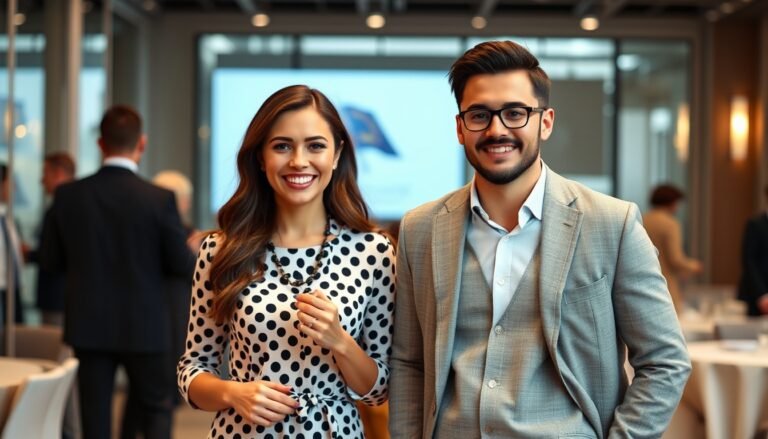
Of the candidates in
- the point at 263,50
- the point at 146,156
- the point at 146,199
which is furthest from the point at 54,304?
the point at 263,50

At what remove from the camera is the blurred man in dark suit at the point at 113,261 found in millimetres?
5039

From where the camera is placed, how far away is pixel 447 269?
2.33 metres

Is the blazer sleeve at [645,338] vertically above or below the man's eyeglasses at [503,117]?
below

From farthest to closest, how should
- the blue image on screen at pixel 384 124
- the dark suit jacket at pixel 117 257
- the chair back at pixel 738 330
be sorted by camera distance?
the blue image on screen at pixel 384 124, the chair back at pixel 738 330, the dark suit jacket at pixel 117 257

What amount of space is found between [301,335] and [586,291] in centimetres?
67

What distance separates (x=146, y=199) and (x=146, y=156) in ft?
20.2

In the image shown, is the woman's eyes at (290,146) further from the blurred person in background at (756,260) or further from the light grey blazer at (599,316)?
the blurred person in background at (756,260)

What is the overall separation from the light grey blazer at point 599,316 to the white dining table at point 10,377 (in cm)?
214

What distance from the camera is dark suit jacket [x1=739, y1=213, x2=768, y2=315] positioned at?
7.40m

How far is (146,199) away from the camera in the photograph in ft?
16.6

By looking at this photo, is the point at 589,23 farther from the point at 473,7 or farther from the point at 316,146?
the point at 316,146

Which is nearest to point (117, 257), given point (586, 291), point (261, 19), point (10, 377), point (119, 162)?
point (119, 162)

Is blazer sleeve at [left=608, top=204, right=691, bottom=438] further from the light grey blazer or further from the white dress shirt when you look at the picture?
the white dress shirt

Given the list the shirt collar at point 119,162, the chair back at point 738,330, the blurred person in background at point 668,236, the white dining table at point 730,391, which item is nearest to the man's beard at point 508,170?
the white dining table at point 730,391
